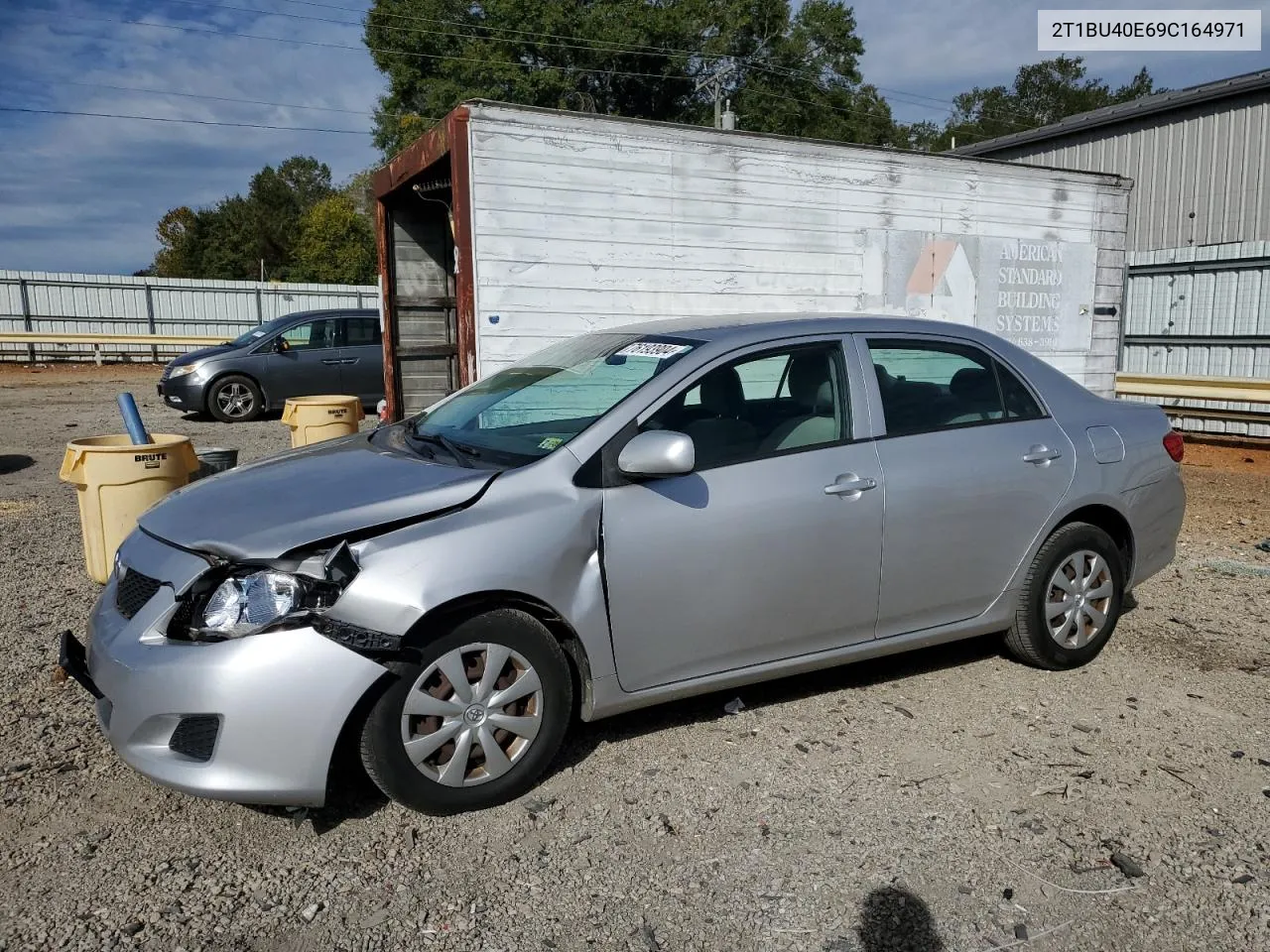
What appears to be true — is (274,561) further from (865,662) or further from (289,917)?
(865,662)

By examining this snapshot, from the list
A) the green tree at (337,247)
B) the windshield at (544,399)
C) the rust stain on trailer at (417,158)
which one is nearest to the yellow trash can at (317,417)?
the rust stain on trailer at (417,158)

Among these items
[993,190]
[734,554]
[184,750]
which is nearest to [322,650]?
[184,750]

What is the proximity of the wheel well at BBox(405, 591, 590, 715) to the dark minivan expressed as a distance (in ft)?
36.5

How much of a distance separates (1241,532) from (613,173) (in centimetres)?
Result: 538

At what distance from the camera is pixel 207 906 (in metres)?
2.70

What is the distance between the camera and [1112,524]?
451 centimetres

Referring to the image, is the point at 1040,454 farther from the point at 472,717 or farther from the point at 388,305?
the point at 388,305

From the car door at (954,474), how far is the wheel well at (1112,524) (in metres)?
0.22

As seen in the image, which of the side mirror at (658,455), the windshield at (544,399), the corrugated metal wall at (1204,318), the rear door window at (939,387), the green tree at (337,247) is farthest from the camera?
the green tree at (337,247)

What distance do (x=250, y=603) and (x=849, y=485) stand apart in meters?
2.14

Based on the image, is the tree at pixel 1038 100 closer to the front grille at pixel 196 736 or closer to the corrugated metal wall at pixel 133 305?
the corrugated metal wall at pixel 133 305

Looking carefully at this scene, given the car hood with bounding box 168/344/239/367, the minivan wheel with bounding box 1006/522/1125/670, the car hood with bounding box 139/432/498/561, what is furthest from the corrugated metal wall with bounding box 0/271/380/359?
the minivan wheel with bounding box 1006/522/1125/670

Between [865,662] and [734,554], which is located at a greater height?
[734,554]

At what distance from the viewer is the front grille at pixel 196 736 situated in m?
2.81
